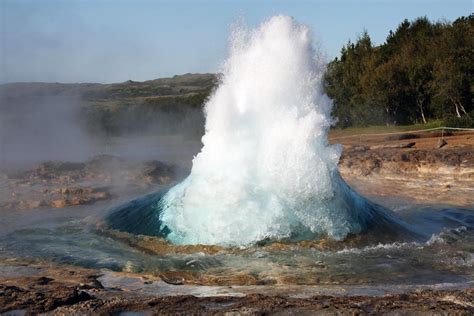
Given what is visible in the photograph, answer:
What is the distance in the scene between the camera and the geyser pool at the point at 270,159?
6180mm

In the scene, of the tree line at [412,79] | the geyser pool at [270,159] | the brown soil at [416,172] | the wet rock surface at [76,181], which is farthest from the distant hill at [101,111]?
the geyser pool at [270,159]

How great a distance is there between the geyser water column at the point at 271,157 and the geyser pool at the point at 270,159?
1 centimetres

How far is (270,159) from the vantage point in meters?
6.41

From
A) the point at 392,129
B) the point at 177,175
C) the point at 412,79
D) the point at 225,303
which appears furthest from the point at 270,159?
the point at 412,79

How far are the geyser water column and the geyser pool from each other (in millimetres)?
11

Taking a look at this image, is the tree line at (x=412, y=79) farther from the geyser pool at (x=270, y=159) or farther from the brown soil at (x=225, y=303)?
the brown soil at (x=225, y=303)

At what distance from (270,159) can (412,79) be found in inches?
751

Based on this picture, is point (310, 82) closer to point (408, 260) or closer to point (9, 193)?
point (408, 260)

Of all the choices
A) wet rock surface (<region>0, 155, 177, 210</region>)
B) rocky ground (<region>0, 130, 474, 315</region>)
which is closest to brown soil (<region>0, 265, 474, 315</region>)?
rocky ground (<region>0, 130, 474, 315</region>)

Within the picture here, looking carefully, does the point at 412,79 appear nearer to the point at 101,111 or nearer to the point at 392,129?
the point at 392,129

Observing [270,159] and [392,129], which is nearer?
[270,159]

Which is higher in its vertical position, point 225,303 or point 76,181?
point 76,181

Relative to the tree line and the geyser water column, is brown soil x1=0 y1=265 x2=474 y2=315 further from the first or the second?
the tree line

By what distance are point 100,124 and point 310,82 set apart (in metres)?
24.7
